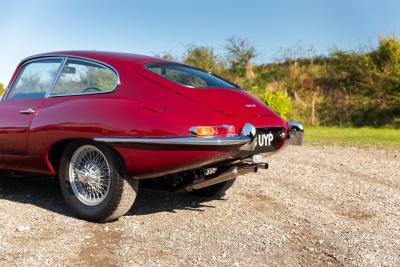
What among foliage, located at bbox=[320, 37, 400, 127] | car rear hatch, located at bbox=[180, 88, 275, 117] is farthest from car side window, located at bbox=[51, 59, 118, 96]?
foliage, located at bbox=[320, 37, 400, 127]

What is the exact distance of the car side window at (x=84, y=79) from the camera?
4.36 meters

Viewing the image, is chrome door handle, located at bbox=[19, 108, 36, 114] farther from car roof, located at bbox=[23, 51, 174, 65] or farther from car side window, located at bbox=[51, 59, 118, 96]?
car roof, located at bbox=[23, 51, 174, 65]

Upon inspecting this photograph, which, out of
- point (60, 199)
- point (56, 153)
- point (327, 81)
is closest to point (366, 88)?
point (327, 81)

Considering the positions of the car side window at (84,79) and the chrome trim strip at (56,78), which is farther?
the chrome trim strip at (56,78)

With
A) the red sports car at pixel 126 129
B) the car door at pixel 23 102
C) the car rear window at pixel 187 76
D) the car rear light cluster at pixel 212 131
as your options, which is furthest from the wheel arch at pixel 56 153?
the car rear light cluster at pixel 212 131

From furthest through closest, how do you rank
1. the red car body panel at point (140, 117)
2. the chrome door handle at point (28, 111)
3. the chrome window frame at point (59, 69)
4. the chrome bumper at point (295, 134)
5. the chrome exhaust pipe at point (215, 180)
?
the chrome bumper at point (295, 134) < the chrome door handle at point (28, 111) < the chrome window frame at point (59, 69) < the chrome exhaust pipe at point (215, 180) < the red car body panel at point (140, 117)

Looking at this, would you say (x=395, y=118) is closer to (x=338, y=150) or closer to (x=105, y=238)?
(x=338, y=150)

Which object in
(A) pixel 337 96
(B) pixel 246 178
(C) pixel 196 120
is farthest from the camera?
(A) pixel 337 96

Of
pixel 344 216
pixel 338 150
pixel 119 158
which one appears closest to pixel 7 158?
pixel 119 158

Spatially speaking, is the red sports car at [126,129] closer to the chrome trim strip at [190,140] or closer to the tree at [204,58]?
the chrome trim strip at [190,140]

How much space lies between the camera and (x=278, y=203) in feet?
17.1

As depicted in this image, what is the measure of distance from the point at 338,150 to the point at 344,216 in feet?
19.1

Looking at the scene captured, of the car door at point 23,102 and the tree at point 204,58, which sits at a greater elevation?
the tree at point 204,58

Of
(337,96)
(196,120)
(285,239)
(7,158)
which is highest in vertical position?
(337,96)
